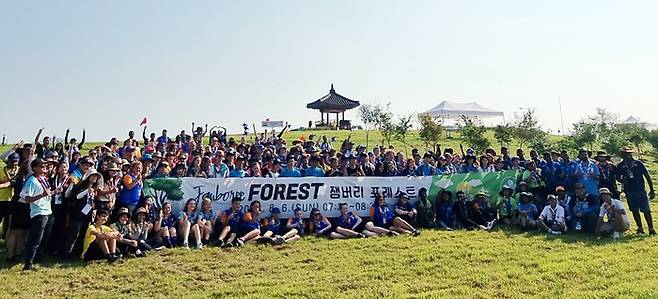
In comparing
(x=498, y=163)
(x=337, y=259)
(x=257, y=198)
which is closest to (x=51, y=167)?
(x=257, y=198)

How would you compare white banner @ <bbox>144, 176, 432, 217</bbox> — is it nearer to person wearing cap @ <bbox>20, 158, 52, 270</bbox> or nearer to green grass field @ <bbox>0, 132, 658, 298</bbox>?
green grass field @ <bbox>0, 132, 658, 298</bbox>

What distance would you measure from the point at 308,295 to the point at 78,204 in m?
4.57

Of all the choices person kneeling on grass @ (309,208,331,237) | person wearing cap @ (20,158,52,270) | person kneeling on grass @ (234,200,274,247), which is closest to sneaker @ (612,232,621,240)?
person kneeling on grass @ (309,208,331,237)

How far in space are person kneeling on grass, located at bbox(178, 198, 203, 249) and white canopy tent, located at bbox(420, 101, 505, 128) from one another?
38.1 meters

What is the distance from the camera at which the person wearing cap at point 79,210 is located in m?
9.30

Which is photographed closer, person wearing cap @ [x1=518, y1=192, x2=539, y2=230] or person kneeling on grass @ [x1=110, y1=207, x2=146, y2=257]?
person kneeling on grass @ [x1=110, y1=207, x2=146, y2=257]

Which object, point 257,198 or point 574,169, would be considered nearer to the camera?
point 257,198

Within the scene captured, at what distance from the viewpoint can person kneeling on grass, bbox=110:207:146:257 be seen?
9.48 meters

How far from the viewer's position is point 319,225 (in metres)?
11.5

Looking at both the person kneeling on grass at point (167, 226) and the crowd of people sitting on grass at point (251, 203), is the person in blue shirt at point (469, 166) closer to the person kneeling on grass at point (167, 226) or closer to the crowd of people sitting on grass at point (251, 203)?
the crowd of people sitting on grass at point (251, 203)

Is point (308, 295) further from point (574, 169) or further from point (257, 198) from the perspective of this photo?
point (574, 169)

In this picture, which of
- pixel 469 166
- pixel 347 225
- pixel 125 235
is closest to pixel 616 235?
pixel 469 166

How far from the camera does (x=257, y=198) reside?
11.7 meters

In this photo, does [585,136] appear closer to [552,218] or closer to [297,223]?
[552,218]
